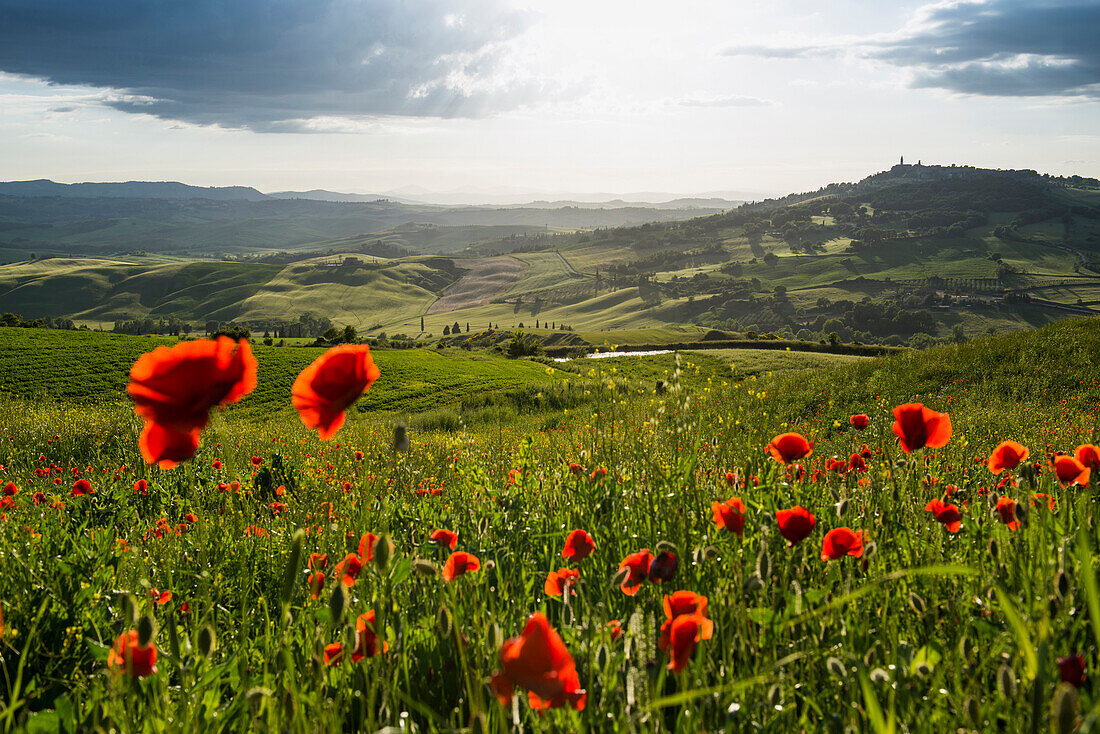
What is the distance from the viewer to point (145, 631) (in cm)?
137

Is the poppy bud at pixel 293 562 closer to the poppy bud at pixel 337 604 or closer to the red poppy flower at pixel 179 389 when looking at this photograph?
the poppy bud at pixel 337 604

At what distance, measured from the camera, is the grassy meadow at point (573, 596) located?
62.7 inches

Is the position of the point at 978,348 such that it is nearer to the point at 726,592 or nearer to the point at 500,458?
the point at 500,458

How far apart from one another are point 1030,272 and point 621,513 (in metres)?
224

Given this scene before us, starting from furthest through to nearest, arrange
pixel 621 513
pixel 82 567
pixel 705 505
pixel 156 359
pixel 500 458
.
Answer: pixel 500 458 < pixel 621 513 < pixel 705 505 < pixel 82 567 < pixel 156 359

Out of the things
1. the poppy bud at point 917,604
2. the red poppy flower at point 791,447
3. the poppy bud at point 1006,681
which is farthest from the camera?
the red poppy flower at point 791,447

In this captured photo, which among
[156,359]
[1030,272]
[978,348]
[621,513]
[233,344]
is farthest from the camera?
[1030,272]

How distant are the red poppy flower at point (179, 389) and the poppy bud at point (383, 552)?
47 cm

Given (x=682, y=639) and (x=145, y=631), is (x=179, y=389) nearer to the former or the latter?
(x=145, y=631)

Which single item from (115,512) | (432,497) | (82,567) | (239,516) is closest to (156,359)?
(82,567)

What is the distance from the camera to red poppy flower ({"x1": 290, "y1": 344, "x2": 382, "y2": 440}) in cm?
156

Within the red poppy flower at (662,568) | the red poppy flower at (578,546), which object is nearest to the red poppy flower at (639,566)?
the red poppy flower at (662,568)

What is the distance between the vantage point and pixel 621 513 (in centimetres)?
371

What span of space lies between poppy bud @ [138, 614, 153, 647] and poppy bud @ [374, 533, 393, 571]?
506mm
